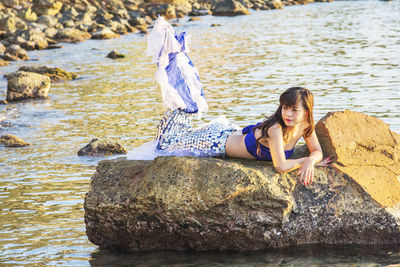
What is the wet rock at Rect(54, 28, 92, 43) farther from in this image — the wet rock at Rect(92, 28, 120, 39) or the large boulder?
the large boulder

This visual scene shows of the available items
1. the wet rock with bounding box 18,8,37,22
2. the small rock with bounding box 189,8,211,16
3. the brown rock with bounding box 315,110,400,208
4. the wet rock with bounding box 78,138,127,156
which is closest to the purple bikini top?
the brown rock with bounding box 315,110,400,208

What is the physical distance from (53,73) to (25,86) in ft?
11.6

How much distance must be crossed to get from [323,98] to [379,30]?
17.2m

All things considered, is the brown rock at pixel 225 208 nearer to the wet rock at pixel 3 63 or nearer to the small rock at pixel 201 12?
the wet rock at pixel 3 63

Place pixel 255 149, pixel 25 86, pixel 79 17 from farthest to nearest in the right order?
pixel 79 17 → pixel 25 86 → pixel 255 149

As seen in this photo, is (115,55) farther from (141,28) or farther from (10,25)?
(141,28)

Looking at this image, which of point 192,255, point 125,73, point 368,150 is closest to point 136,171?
point 192,255

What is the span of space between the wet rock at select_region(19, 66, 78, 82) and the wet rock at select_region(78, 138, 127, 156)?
10.0m

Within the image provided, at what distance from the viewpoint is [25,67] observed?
20312 mm

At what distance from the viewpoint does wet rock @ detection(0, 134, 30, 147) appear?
11.5m

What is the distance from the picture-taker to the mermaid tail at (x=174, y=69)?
22.5 ft

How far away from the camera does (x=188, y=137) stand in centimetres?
681

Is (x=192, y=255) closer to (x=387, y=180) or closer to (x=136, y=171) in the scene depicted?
(x=136, y=171)

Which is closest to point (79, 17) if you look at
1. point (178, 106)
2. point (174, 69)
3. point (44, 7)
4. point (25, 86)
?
point (44, 7)
